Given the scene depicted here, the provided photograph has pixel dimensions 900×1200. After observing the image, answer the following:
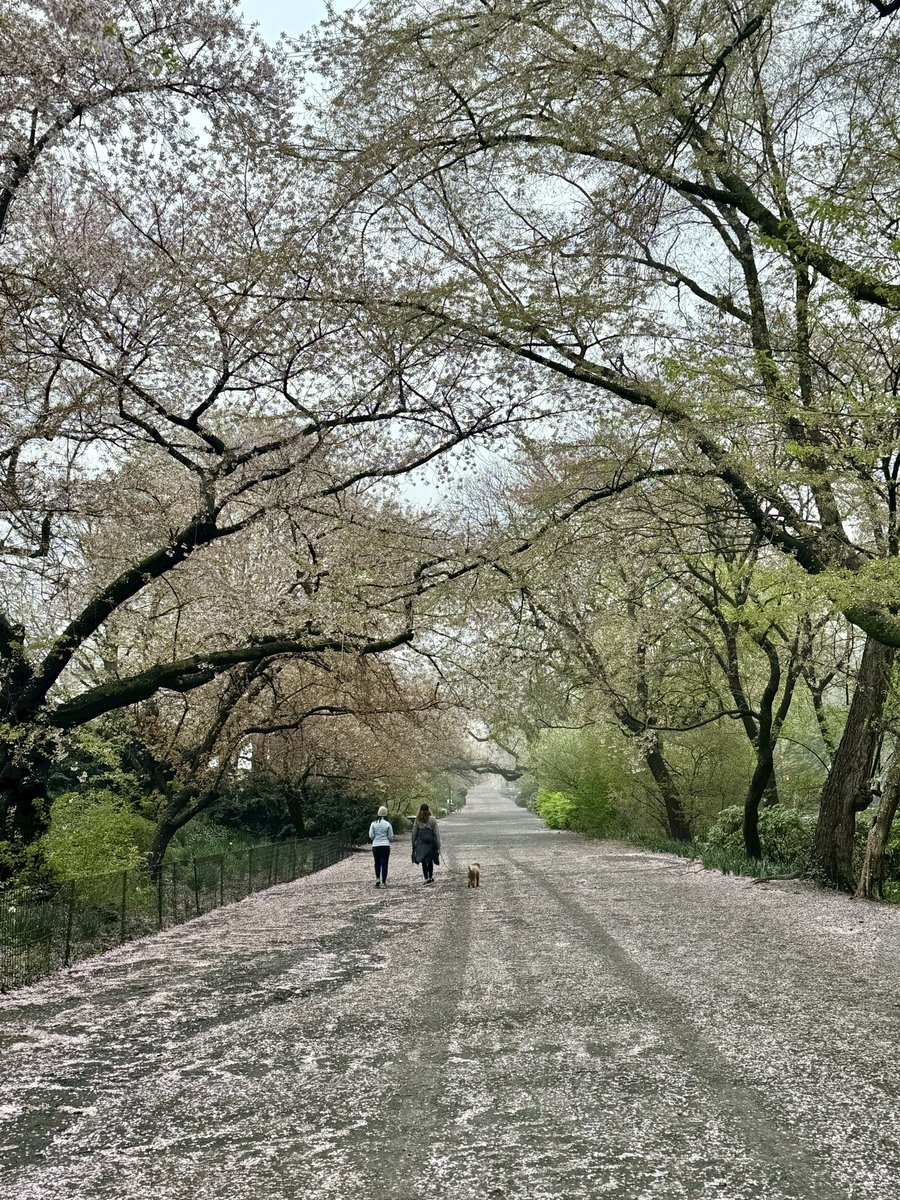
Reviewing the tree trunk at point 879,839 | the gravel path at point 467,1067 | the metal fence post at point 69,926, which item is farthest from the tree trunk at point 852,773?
the metal fence post at point 69,926

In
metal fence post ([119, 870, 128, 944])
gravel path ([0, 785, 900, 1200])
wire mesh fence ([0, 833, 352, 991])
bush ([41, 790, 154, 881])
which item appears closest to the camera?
gravel path ([0, 785, 900, 1200])

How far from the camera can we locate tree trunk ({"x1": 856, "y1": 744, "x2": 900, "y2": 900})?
14.6 meters

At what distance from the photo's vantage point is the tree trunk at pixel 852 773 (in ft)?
51.9

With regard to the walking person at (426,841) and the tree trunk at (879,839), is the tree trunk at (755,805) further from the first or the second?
the walking person at (426,841)

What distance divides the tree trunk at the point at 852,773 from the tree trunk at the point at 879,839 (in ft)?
3.14

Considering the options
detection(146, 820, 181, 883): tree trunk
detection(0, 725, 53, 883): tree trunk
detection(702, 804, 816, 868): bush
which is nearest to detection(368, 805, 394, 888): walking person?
detection(146, 820, 181, 883): tree trunk

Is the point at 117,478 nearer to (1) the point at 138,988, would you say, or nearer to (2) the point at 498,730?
(1) the point at 138,988

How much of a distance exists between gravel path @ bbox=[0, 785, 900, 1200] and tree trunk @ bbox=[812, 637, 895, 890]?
11.5 feet

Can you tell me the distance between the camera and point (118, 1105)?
5.63 metres

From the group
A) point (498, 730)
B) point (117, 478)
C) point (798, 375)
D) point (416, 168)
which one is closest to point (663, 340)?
point (798, 375)

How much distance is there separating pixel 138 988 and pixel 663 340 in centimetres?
990

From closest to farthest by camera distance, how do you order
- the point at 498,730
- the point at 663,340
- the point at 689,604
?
the point at 663,340, the point at 689,604, the point at 498,730

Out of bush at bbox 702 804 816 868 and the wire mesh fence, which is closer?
the wire mesh fence

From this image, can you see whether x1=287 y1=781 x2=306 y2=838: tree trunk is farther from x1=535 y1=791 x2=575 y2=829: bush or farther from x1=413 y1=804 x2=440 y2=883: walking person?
x1=535 y1=791 x2=575 y2=829: bush
